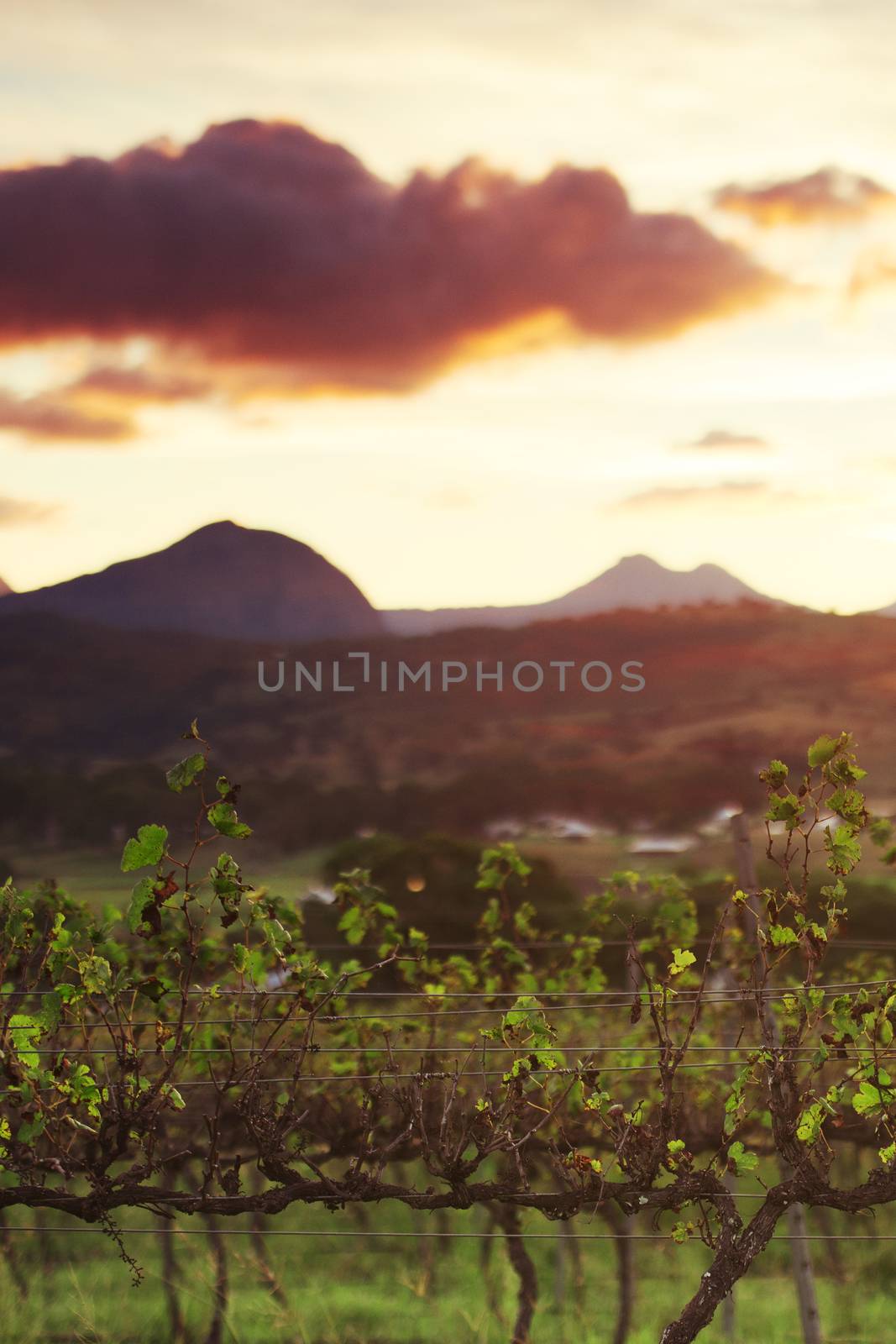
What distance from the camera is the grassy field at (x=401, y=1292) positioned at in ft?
29.7

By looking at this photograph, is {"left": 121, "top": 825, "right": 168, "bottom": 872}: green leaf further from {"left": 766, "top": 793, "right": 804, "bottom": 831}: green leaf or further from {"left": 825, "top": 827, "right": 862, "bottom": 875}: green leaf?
{"left": 825, "top": 827, "right": 862, "bottom": 875}: green leaf

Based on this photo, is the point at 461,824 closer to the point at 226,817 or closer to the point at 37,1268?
the point at 37,1268

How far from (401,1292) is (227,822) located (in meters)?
7.38

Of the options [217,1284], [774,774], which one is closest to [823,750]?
[774,774]

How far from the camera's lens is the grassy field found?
906cm

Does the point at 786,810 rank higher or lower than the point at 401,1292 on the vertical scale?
higher

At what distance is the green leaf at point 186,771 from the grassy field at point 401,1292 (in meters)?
5.29

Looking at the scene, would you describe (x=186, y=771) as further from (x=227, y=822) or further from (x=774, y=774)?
(x=774, y=774)

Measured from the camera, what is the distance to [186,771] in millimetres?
4230

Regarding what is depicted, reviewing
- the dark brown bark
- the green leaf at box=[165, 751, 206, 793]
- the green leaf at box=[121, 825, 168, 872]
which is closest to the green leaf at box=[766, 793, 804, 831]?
the green leaf at box=[165, 751, 206, 793]

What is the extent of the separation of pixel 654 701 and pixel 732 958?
30477 millimetres

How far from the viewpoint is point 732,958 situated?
8156mm

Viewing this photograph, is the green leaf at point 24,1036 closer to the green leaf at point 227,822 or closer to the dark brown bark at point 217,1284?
the green leaf at point 227,822

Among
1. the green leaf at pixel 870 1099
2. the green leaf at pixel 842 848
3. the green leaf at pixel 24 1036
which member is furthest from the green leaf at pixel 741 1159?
the green leaf at pixel 24 1036
